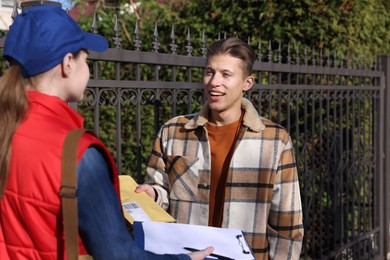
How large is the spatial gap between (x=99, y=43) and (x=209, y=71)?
125 cm

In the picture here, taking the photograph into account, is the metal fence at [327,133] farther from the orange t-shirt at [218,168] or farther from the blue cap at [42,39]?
the blue cap at [42,39]

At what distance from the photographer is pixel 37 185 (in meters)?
1.77

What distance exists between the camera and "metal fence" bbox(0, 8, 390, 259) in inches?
216

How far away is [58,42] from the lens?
187 cm

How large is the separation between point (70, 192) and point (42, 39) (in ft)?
1.41

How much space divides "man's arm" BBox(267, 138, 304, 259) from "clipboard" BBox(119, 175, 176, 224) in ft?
2.24

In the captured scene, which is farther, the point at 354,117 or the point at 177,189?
the point at 354,117

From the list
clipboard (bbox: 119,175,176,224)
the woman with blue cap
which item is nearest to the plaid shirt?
Result: clipboard (bbox: 119,175,176,224)

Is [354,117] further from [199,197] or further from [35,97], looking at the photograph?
[35,97]

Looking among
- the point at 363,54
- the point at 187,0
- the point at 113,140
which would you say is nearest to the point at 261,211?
the point at 113,140

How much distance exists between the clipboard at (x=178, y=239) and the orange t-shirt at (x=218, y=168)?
75cm

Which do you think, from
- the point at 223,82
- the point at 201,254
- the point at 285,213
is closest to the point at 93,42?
the point at 201,254

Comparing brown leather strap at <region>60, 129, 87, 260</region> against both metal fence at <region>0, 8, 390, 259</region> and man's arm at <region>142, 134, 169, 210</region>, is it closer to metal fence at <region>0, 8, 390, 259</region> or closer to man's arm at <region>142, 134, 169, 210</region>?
man's arm at <region>142, 134, 169, 210</region>

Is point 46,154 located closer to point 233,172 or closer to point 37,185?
point 37,185
